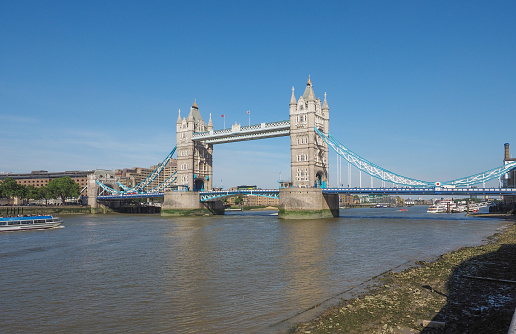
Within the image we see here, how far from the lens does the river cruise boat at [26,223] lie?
49.3 meters

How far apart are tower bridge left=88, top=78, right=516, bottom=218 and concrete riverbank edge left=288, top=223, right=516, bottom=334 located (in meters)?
45.6

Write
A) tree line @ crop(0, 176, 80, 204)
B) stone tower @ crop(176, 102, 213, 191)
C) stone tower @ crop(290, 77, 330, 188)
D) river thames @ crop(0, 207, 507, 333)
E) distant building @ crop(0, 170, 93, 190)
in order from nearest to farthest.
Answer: river thames @ crop(0, 207, 507, 333) → stone tower @ crop(290, 77, 330, 188) → stone tower @ crop(176, 102, 213, 191) → tree line @ crop(0, 176, 80, 204) → distant building @ crop(0, 170, 93, 190)

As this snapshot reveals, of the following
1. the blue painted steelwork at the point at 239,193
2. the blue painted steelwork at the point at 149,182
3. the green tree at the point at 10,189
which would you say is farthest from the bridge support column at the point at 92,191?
the blue painted steelwork at the point at 239,193

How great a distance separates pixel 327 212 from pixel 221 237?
33.9m

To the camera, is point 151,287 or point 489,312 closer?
point 489,312

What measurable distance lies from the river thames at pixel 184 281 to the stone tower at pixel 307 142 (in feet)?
124

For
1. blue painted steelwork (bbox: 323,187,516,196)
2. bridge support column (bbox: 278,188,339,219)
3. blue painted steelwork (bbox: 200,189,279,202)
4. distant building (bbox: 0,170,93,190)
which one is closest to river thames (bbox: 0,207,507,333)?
blue painted steelwork (bbox: 323,187,516,196)

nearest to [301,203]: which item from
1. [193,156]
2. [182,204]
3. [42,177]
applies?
[182,204]

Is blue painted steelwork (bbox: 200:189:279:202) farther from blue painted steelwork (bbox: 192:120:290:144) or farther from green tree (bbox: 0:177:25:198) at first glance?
green tree (bbox: 0:177:25:198)

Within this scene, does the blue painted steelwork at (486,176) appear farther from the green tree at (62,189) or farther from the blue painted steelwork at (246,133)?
the green tree at (62,189)

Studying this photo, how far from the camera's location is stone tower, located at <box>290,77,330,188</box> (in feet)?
240

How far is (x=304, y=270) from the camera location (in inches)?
858

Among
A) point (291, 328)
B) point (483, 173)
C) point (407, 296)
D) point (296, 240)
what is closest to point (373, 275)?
point (407, 296)

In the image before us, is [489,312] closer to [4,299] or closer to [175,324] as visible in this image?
[175,324]
